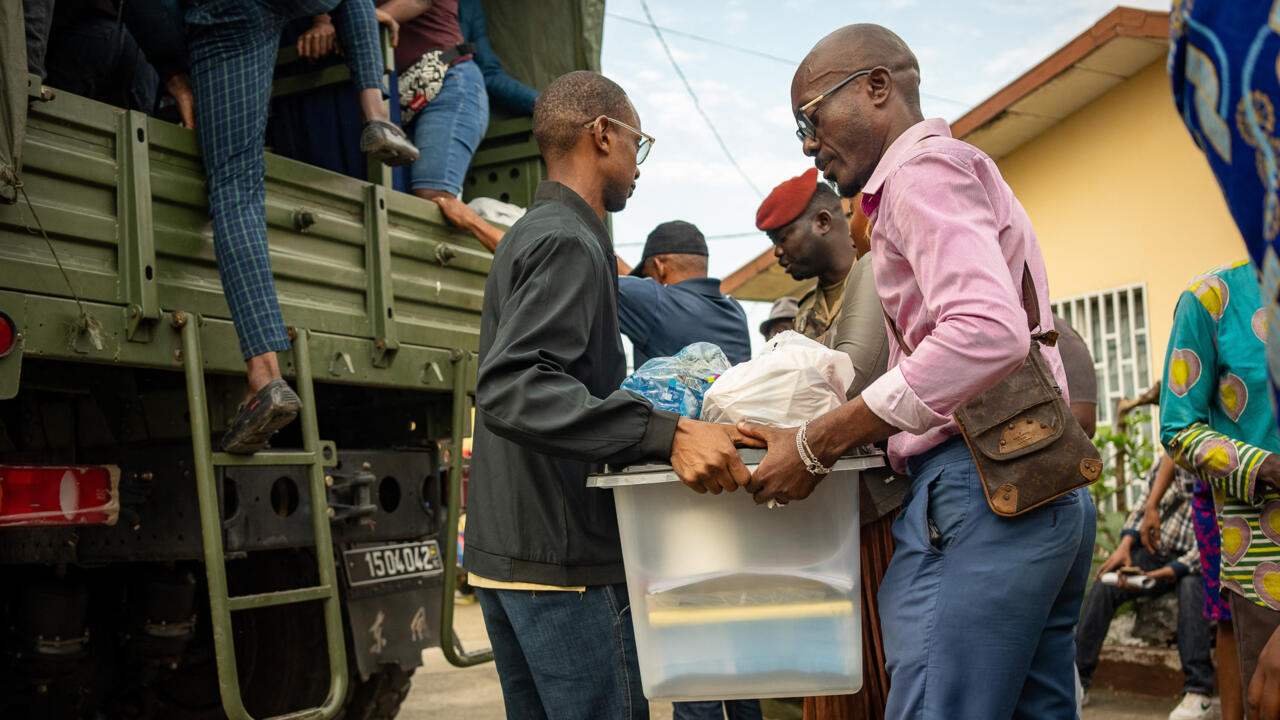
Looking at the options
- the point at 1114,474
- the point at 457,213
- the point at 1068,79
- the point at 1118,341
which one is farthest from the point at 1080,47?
the point at 457,213

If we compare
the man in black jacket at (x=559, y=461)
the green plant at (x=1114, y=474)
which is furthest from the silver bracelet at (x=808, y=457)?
Result: the green plant at (x=1114, y=474)

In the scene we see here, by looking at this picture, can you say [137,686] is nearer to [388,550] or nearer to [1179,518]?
[388,550]

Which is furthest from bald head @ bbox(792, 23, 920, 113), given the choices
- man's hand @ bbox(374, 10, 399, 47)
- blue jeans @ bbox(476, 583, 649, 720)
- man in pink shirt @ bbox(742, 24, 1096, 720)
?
man's hand @ bbox(374, 10, 399, 47)

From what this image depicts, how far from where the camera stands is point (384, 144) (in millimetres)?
3863

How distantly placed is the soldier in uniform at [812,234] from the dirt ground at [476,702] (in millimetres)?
2411

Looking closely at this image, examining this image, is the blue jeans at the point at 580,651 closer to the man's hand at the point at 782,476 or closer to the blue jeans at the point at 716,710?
the man's hand at the point at 782,476

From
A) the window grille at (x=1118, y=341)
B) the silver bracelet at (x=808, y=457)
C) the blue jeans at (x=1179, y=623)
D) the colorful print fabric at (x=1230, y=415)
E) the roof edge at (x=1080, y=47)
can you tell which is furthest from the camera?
the window grille at (x=1118, y=341)

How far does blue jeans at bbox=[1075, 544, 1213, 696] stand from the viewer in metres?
5.33

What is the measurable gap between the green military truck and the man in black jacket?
1.35m

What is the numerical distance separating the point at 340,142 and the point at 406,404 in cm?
113

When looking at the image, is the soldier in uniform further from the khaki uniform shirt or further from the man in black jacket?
the man in black jacket

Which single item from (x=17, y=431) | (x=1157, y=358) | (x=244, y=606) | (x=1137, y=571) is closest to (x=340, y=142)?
(x=17, y=431)

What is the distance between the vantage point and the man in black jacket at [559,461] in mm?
1988

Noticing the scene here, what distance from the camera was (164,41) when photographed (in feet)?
13.3
